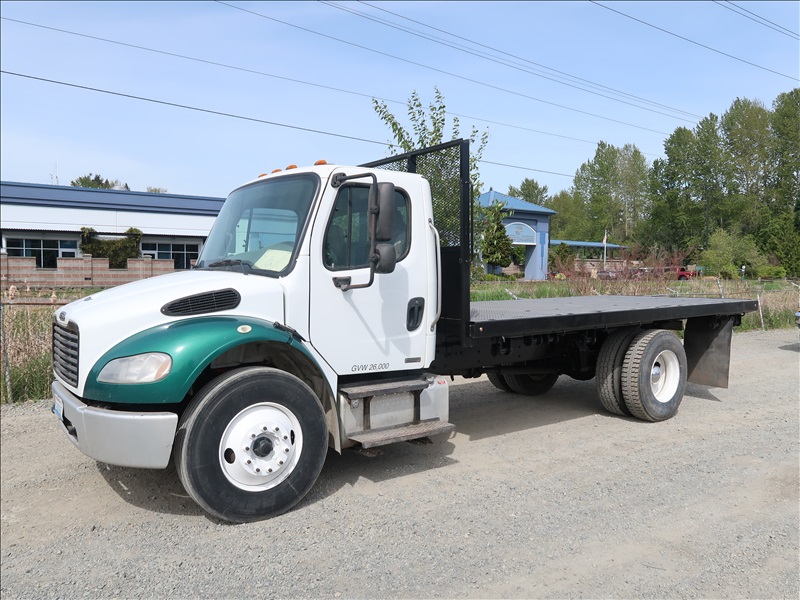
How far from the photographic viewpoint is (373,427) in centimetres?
505

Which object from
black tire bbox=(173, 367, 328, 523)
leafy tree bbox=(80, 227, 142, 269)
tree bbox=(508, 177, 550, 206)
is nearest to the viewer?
black tire bbox=(173, 367, 328, 523)

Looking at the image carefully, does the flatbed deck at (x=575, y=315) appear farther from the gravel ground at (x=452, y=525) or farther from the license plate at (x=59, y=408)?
the license plate at (x=59, y=408)

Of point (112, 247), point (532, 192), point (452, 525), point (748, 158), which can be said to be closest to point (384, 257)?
point (452, 525)

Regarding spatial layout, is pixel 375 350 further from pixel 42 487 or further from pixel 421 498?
pixel 42 487

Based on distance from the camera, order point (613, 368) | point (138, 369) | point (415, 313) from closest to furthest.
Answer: point (138, 369)
point (415, 313)
point (613, 368)

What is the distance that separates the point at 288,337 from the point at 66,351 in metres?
Answer: 1.58

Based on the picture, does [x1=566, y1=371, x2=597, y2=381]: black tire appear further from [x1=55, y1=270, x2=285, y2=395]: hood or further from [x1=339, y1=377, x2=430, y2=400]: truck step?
[x1=55, y1=270, x2=285, y2=395]: hood

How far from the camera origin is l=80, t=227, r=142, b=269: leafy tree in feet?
116

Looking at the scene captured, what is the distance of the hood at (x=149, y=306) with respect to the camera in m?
4.16

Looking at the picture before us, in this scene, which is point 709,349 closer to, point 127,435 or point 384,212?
point 384,212

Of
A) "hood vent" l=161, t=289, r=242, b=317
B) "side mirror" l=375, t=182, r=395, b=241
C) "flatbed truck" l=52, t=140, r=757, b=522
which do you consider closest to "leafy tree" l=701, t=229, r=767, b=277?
"flatbed truck" l=52, t=140, r=757, b=522

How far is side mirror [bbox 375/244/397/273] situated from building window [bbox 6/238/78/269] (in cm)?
3546

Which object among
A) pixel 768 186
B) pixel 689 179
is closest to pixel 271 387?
pixel 768 186

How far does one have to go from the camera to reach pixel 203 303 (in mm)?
4441
